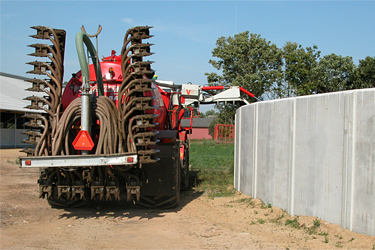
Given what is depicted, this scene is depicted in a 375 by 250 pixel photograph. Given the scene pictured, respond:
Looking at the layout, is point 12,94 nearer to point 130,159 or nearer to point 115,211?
point 115,211

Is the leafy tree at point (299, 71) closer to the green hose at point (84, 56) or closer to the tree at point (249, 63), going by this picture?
the tree at point (249, 63)

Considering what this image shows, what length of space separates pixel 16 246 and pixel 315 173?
16.8 ft

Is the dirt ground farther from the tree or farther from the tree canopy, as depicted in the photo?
the tree

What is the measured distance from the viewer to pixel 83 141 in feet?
23.8

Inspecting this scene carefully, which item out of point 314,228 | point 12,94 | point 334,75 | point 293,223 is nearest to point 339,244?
point 314,228

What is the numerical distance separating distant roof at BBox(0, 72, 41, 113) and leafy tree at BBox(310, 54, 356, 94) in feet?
67.3

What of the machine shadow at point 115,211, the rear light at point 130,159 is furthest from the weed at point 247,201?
the rear light at point 130,159

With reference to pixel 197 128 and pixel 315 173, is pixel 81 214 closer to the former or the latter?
pixel 315 173

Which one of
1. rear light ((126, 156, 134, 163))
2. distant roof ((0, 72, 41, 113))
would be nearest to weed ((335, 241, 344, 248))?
rear light ((126, 156, 134, 163))

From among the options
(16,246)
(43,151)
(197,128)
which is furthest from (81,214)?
(197,128)

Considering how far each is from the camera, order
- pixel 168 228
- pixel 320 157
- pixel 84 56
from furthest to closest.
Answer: pixel 84 56, pixel 168 228, pixel 320 157

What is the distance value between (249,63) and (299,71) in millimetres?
7282

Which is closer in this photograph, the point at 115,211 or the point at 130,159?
the point at 130,159

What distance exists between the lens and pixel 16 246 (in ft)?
20.1
